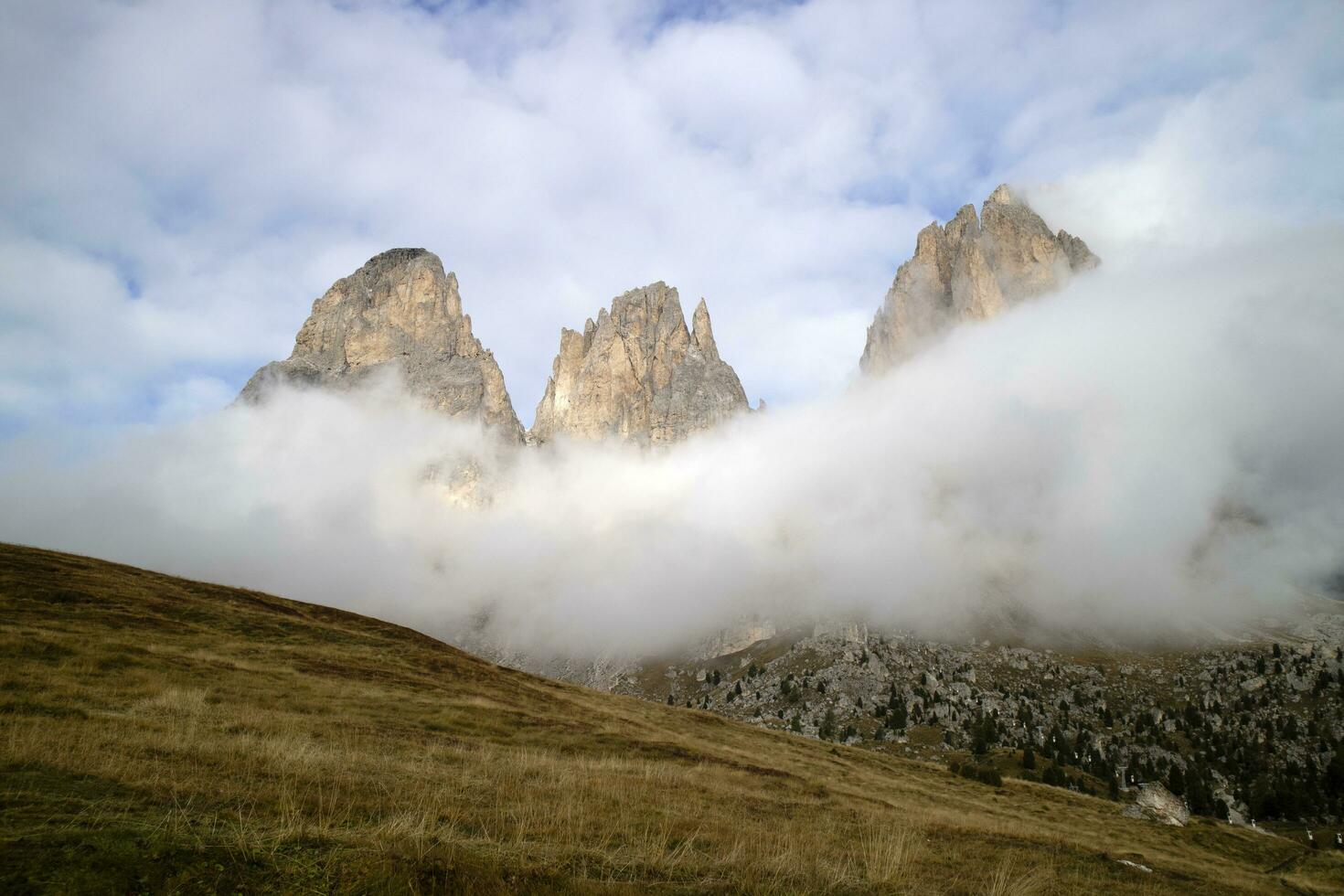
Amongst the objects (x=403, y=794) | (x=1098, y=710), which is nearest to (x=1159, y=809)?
(x=403, y=794)

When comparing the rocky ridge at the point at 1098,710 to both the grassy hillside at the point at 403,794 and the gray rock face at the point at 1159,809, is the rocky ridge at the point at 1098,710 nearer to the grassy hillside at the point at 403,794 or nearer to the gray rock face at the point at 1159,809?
the gray rock face at the point at 1159,809

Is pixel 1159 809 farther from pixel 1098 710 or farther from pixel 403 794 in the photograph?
pixel 1098 710

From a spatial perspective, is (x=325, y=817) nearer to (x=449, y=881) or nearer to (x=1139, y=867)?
(x=449, y=881)

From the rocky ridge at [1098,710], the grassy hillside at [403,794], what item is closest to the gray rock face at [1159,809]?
the grassy hillside at [403,794]

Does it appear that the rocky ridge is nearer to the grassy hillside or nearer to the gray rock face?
the gray rock face

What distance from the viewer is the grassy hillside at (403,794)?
6309 millimetres

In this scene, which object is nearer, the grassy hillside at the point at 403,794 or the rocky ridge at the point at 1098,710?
the grassy hillside at the point at 403,794

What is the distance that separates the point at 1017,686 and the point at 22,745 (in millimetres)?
194987

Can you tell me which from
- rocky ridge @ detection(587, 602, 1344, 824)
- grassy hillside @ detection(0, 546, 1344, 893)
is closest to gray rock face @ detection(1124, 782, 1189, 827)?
grassy hillside @ detection(0, 546, 1344, 893)

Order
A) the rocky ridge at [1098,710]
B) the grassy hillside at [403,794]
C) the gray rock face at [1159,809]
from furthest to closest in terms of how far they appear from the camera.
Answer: the rocky ridge at [1098,710]
the gray rock face at [1159,809]
the grassy hillside at [403,794]

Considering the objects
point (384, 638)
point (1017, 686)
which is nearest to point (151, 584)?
point (384, 638)

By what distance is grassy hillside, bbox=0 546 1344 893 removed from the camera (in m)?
6.31

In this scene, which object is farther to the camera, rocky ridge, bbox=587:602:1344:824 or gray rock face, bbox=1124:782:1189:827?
rocky ridge, bbox=587:602:1344:824

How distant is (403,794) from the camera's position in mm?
11188
